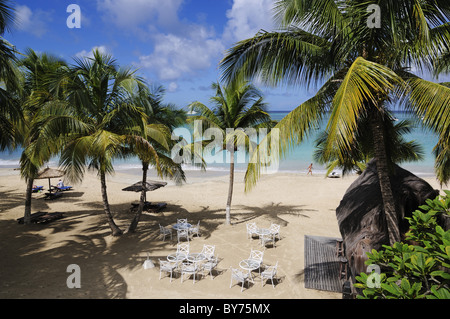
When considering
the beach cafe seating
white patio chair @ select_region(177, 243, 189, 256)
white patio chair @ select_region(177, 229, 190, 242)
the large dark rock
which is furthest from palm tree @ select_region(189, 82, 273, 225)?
the large dark rock

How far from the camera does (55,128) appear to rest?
Result: 25.2 ft

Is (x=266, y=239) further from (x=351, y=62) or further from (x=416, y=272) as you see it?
(x=416, y=272)

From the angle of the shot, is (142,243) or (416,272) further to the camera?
(142,243)

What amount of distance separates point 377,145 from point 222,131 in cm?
773

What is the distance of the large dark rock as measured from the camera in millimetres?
5066

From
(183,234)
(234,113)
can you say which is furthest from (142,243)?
(234,113)

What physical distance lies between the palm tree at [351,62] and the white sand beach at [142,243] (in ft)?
13.9

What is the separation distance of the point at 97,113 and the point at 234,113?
5699 mm

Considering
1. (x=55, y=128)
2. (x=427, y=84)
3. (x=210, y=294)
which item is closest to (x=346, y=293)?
(x=210, y=294)

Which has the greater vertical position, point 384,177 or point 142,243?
point 384,177

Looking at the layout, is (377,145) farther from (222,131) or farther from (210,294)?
(222,131)

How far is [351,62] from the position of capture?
514 centimetres

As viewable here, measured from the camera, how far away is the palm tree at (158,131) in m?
9.44

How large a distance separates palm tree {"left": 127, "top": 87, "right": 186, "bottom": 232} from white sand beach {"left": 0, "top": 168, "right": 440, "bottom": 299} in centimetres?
229
